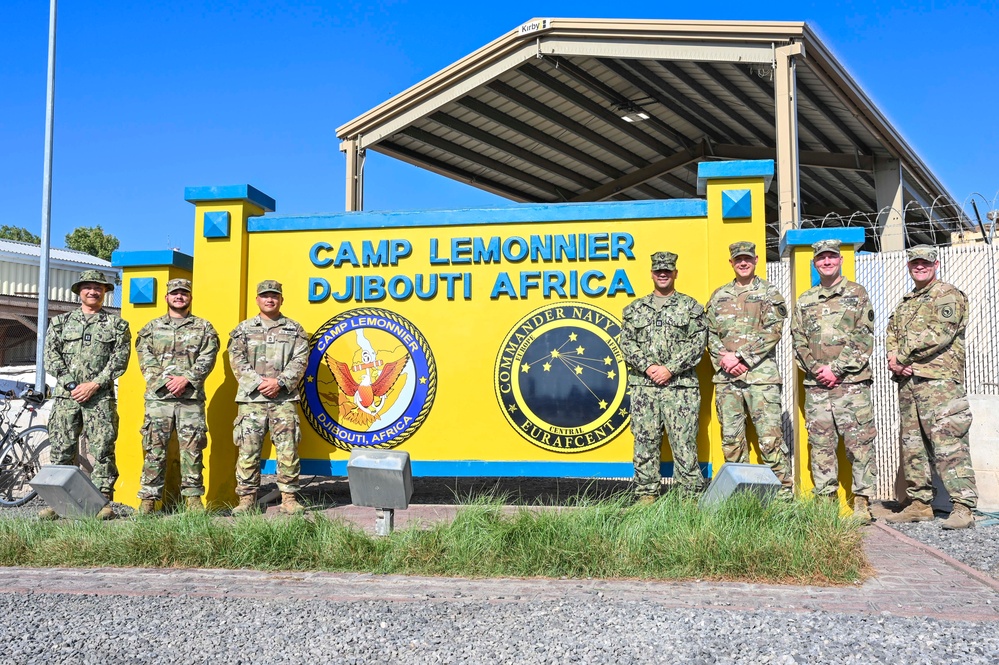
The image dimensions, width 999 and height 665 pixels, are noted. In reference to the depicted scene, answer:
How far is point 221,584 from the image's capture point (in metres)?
4.13

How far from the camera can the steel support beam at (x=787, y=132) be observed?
389 inches

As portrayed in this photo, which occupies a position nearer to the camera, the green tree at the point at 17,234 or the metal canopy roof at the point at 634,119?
the metal canopy roof at the point at 634,119

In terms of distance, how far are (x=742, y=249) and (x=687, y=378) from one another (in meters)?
1.05

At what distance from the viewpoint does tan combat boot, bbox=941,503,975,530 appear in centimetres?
571

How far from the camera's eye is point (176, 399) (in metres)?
6.13

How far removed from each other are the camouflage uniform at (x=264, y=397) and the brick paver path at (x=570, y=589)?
164 cm

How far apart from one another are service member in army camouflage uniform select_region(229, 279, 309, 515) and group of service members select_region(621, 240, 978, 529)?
264cm

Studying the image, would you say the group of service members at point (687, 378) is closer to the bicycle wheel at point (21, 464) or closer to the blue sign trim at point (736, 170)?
the blue sign trim at point (736, 170)

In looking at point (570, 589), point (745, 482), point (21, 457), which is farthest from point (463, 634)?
point (21, 457)

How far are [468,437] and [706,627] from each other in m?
3.26

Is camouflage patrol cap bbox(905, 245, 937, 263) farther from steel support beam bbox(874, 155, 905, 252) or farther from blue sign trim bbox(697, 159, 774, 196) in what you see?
steel support beam bbox(874, 155, 905, 252)

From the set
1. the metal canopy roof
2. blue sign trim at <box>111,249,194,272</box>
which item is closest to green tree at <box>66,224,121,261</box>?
the metal canopy roof

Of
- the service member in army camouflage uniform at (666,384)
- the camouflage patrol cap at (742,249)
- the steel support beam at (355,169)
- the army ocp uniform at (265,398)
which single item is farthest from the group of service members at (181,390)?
the steel support beam at (355,169)

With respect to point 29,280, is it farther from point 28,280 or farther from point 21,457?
point 21,457
